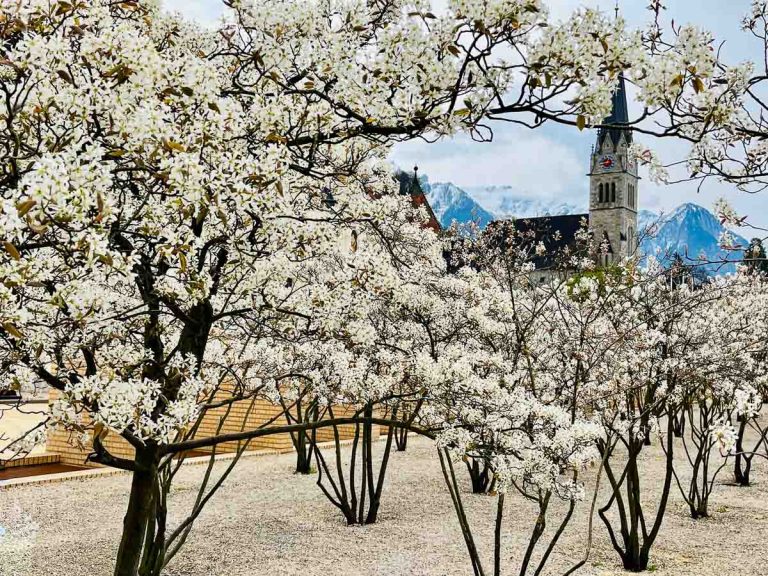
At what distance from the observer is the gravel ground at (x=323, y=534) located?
20.7 ft

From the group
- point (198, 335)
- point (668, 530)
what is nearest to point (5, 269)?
point (198, 335)

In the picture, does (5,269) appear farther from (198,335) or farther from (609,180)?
(609,180)

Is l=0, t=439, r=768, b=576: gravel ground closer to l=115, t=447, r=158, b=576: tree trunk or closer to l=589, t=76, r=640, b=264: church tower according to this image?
l=115, t=447, r=158, b=576: tree trunk

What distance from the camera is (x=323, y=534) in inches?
292

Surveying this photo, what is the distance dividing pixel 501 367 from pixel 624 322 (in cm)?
225

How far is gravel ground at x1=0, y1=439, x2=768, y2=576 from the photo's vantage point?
20.7ft

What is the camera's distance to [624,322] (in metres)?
7.37

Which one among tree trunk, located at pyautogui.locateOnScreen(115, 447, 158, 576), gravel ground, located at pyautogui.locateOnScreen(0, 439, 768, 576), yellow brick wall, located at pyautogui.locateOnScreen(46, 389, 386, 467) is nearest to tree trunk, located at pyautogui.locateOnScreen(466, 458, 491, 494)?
gravel ground, located at pyautogui.locateOnScreen(0, 439, 768, 576)

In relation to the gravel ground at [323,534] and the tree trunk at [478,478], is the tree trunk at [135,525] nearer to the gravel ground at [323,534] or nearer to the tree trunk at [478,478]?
the gravel ground at [323,534]

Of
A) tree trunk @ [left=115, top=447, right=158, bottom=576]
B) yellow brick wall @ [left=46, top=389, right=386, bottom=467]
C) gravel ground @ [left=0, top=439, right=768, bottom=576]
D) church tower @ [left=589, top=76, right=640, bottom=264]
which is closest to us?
tree trunk @ [left=115, top=447, right=158, bottom=576]

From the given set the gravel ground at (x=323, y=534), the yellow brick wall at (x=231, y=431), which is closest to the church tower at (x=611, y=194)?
the yellow brick wall at (x=231, y=431)

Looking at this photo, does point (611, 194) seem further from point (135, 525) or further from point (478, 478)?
point (135, 525)

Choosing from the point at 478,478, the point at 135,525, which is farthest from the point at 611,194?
the point at 135,525

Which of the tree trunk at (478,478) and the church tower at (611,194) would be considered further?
the church tower at (611,194)
